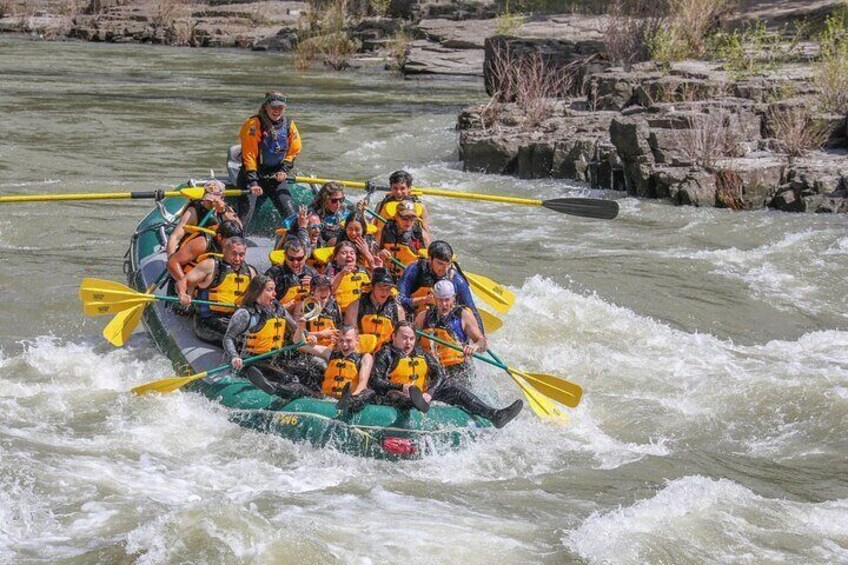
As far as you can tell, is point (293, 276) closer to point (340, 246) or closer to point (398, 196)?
point (340, 246)

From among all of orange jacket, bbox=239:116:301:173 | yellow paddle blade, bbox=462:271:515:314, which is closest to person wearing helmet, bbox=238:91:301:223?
orange jacket, bbox=239:116:301:173

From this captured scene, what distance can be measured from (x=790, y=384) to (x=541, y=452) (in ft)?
7.42

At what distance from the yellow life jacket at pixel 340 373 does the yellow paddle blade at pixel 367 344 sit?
187mm

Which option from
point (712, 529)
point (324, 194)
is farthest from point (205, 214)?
point (712, 529)

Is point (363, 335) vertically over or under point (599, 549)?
over

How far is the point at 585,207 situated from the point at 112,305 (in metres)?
4.04

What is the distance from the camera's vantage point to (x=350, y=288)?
8812 mm

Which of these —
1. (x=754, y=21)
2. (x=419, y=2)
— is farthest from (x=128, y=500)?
(x=419, y=2)

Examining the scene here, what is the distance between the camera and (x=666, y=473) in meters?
7.88

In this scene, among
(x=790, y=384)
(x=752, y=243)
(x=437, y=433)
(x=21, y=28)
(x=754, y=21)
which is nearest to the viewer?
(x=437, y=433)

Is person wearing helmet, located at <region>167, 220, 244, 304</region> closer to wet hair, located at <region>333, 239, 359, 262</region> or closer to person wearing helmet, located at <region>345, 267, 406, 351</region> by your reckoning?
wet hair, located at <region>333, 239, 359, 262</region>

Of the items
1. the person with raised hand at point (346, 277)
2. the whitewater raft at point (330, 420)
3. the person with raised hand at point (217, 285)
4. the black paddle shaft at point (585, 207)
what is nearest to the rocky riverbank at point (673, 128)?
the black paddle shaft at point (585, 207)

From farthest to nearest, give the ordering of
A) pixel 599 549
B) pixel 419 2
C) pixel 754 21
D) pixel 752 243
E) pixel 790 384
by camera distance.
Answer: pixel 419 2 < pixel 754 21 < pixel 752 243 < pixel 790 384 < pixel 599 549

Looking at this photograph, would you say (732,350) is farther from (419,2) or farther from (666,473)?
(419,2)
